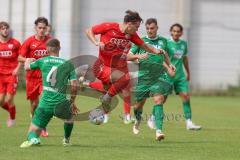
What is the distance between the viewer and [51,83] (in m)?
13.7

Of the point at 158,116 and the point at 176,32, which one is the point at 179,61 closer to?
the point at 176,32

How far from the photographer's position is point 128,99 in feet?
61.0

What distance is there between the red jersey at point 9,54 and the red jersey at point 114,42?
3.86 meters

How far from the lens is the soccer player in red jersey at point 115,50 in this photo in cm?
1529

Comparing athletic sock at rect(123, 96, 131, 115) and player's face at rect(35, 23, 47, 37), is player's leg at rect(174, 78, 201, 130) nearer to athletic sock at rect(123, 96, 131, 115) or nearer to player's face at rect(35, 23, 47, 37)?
athletic sock at rect(123, 96, 131, 115)

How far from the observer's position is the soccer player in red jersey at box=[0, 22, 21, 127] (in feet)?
63.2

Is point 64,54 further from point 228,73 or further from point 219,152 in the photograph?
point 219,152

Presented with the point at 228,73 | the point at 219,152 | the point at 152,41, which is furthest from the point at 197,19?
the point at 219,152

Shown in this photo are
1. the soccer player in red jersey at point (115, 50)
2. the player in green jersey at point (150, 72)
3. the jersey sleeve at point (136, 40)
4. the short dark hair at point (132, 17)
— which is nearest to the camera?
the short dark hair at point (132, 17)

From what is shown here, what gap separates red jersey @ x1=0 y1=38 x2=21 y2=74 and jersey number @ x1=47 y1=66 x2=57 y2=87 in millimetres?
5682

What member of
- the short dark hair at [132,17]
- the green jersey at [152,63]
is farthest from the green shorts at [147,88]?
the short dark hair at [132,17]

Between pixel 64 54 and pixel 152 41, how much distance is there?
2504cm

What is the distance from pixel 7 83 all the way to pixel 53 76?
629 cm

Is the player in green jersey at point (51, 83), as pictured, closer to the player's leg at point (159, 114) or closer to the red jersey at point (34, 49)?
the player's leg at point (159, 114)
